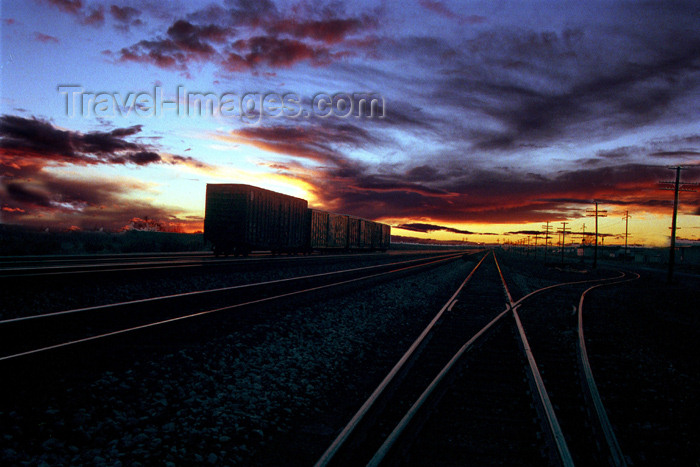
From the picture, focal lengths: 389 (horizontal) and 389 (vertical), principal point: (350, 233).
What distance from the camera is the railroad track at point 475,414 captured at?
330 centimetres

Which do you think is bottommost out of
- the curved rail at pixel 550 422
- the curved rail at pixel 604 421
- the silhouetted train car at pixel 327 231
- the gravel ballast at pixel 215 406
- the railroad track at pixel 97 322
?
the gravel ballast at pixel 215 406

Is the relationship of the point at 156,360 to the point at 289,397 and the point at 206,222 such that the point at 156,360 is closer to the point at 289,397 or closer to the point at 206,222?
the point at 289,397

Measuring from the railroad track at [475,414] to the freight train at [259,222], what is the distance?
17.3m

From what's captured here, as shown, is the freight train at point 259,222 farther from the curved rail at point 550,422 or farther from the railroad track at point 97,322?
the curved rail at point 550,422

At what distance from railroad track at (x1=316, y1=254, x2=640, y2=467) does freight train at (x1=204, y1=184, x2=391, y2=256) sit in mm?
17262

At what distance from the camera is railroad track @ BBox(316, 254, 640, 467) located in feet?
10.8

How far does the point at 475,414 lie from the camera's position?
4195 millimetres

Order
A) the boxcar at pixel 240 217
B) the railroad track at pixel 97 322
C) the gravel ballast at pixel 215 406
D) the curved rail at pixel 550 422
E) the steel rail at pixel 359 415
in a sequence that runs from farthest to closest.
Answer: the boxcar at pixel 240 217 → the railroad track at pixel 97 322 → the gravel ballast at pixel 215 406 → the curved rail at pixel 550 422 → the steel rail at pixel 359 415

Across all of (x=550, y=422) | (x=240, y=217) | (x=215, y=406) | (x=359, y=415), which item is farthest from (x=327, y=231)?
(x=550, y=422)

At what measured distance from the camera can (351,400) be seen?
469 cm

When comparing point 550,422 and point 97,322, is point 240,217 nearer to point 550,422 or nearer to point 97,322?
point 97,322

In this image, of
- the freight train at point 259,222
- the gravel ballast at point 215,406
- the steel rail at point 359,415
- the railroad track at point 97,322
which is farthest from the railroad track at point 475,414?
the freight train at point 259,222

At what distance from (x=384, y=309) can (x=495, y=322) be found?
307 centimetres

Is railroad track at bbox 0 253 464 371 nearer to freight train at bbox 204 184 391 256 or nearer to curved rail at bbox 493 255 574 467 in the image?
curved rail at bbox 493 255 574 467
